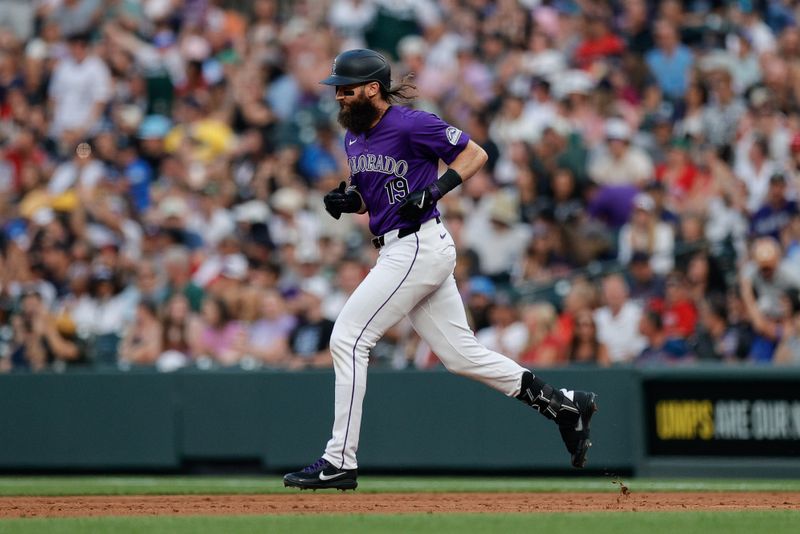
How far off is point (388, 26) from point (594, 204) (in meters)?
4.57

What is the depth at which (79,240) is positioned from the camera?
48.3 feet

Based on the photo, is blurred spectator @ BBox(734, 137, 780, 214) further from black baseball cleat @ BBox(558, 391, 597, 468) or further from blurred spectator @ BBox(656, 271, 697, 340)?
black baseball cleat @ BBox(558, 391, 597, 468)

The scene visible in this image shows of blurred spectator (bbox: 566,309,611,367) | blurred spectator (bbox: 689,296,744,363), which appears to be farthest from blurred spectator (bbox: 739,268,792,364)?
blurred spectator (bbox: 566,309,611,367)

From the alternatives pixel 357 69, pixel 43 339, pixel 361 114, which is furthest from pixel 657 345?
pixel 43 339

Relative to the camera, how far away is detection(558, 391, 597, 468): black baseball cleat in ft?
26.8

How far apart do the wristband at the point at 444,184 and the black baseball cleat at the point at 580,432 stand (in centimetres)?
147

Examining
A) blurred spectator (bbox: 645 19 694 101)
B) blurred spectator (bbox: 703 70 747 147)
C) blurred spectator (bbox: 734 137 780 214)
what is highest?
blurred spectator (bbox: 645 19 694 101)

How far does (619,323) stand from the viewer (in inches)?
468

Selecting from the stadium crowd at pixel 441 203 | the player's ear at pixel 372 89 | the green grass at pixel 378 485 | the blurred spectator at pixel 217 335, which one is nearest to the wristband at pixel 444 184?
the player's ear at pixel 372 89

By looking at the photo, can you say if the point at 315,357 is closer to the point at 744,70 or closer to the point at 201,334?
the point at 201,334

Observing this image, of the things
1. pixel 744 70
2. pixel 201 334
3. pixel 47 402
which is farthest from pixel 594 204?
pixel 47 402

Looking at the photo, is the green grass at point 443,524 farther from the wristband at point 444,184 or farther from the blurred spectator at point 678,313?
the blurred spectator at point 678,313

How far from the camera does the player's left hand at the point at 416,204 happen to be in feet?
24.8

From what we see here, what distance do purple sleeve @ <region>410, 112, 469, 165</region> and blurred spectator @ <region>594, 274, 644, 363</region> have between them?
4.27 metres
